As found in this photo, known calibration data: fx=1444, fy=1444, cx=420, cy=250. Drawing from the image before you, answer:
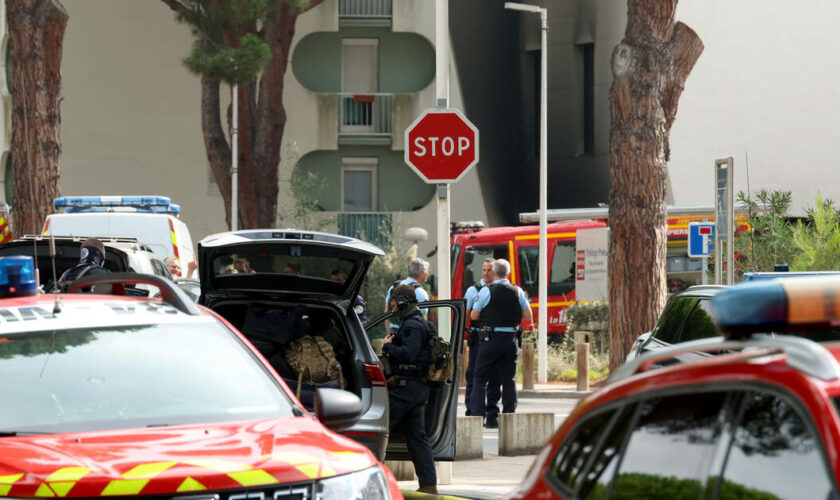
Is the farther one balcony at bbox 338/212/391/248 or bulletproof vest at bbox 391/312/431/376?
balcony at bbox 338/212/391/248

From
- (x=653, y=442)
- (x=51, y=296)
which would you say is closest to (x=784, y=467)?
(x=653, y=442)

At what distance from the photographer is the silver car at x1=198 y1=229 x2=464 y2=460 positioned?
9055 millimetres

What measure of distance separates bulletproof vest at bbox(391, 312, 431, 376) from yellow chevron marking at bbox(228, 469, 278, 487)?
5043 mm

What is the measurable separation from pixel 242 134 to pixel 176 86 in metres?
5.30

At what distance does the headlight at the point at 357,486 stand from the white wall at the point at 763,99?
37.0 metres

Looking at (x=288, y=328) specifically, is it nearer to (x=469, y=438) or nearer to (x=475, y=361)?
(x=469, y=438)

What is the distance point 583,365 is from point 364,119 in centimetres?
2193

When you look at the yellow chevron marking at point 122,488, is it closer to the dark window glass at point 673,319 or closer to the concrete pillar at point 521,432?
the dark window glass at point 673,319

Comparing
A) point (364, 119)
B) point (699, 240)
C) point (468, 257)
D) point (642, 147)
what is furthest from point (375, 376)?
point (364, 119)

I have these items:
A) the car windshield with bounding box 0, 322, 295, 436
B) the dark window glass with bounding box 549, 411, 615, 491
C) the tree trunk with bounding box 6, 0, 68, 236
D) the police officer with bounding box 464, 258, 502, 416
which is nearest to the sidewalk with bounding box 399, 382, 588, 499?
A: the police officer with bounding box 464, 258, 502, 416

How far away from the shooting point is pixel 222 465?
481cm

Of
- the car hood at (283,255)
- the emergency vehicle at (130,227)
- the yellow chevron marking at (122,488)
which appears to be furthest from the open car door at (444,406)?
the emergency vehicle at (130,227)

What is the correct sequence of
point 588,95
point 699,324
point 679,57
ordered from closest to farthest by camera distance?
point 699,324 < point 679,57 < point 588,95

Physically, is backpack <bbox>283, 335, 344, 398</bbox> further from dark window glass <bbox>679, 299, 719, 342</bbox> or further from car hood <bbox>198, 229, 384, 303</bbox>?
dark window glass <bbox>679, 299, 719, 342</bbox>
